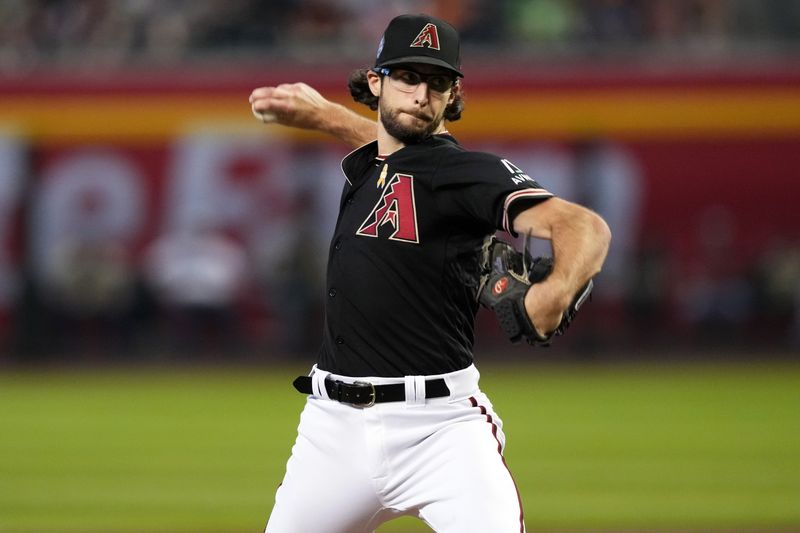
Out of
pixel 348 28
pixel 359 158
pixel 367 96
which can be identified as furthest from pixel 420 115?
pixel 348 28

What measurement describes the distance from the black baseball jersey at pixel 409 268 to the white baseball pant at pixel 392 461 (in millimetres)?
98

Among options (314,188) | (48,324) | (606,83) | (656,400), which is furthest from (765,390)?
(48,324)

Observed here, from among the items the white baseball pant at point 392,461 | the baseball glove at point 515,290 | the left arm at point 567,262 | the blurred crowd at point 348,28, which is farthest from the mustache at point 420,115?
the blurred crowd at point 348,28

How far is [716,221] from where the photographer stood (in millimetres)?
19172

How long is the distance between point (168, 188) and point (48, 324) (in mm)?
2641

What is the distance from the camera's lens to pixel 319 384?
4.52 metres

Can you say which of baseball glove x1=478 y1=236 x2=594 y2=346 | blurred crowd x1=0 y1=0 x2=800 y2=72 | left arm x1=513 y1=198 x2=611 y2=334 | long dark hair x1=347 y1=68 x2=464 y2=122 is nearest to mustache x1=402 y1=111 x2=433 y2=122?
long dark hair x1=347 y1=68 x2=464 y2=122

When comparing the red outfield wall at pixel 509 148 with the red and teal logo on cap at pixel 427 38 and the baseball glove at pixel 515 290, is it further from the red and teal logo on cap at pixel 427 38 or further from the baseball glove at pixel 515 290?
the baseball glove at pixel 515 290

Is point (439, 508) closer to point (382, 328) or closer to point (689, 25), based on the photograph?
point (382, 328)

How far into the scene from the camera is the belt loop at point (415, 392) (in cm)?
433

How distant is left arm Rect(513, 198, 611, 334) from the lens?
3.75 meters

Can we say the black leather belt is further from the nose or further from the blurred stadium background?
the blurred stadium background

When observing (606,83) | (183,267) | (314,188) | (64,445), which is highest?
(606,83)

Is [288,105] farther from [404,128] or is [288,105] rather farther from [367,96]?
[404,128]
